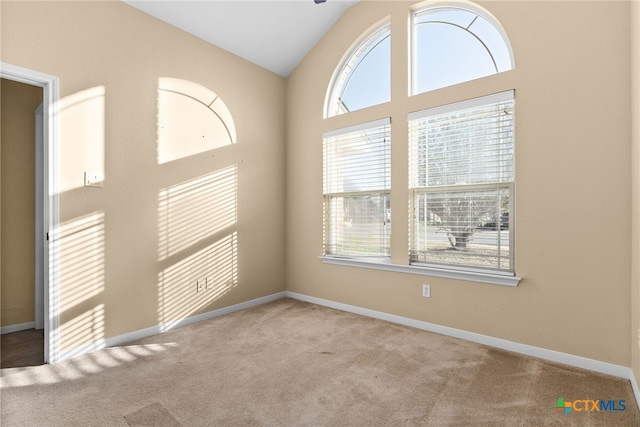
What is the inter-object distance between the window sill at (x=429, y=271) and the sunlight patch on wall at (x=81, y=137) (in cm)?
247

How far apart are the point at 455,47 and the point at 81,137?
10.8ft

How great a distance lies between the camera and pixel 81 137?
8.48ft

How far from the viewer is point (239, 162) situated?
3.78 metres

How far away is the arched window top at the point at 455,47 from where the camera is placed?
2.77m

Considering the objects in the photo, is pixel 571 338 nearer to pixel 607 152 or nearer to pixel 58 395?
pixel 607 152

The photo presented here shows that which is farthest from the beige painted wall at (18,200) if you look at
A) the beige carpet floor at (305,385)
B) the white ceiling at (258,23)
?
the white ceiling at (258,23)

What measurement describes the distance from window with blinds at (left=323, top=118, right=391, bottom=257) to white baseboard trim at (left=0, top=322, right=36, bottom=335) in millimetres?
3083

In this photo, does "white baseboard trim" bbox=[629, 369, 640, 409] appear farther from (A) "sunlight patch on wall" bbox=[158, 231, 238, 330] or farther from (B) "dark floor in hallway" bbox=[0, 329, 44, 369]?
(B) "dark floor in hallway" bbox=[0, 329, 44, 369]

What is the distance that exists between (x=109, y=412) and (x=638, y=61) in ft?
12.0

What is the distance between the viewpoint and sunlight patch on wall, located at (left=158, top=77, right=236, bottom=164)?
309 centimetres

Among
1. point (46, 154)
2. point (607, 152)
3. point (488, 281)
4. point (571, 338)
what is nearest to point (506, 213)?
point (488, 281)

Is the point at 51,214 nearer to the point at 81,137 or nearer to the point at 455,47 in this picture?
the point at 81,137

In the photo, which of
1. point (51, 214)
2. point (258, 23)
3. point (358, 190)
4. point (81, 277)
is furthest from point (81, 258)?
point (258, 23)

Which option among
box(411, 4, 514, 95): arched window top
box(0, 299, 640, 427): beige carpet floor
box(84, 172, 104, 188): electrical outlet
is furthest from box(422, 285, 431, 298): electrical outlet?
box(84, 172, 104, 188): electrical outlet
